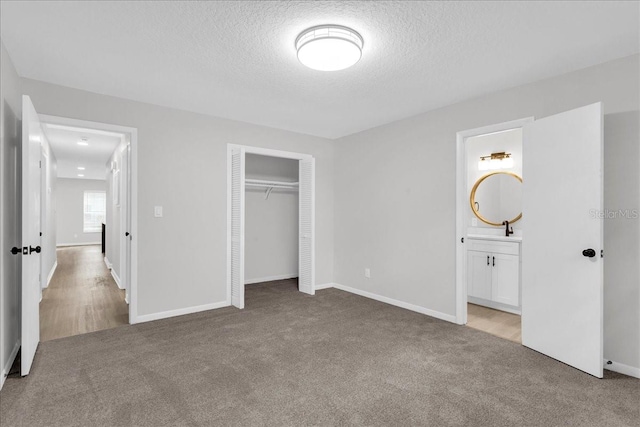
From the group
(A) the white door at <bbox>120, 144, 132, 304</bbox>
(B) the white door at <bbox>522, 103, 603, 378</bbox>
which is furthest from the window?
(B) the white door at <bbox>522, 103, 603, 378</bbox>

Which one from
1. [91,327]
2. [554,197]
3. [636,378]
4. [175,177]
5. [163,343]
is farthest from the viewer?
[175,177]

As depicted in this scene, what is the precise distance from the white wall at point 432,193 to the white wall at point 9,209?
12.4ft

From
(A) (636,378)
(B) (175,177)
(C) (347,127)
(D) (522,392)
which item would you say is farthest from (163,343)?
(A) (636,378)

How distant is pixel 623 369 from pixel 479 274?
1845 mm

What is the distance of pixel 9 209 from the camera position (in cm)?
266

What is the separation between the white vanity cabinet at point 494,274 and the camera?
3.99m

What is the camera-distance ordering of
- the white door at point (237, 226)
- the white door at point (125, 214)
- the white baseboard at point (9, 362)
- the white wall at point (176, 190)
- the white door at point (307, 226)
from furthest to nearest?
1. the white door at point (307, 226)
2. the white door at point (237, 226)
3. the white door at point (125, 214)
4. the white wall at point (176, 190)
5. the white baseboard at point (9, 362)

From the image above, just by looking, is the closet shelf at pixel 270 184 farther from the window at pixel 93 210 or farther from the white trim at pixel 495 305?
the window at pixel 93 210

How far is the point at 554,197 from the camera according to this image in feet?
9.14

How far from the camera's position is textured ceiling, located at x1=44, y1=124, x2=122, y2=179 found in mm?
5137

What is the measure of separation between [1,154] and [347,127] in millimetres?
3621

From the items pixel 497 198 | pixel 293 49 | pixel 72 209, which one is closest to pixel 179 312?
pixel 293 49

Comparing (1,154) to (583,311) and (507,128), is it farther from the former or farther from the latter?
A: (583,311)

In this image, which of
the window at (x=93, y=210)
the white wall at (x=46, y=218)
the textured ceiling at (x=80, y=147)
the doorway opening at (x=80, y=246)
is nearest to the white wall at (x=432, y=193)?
the doorway opening at (x=80, y=246)
